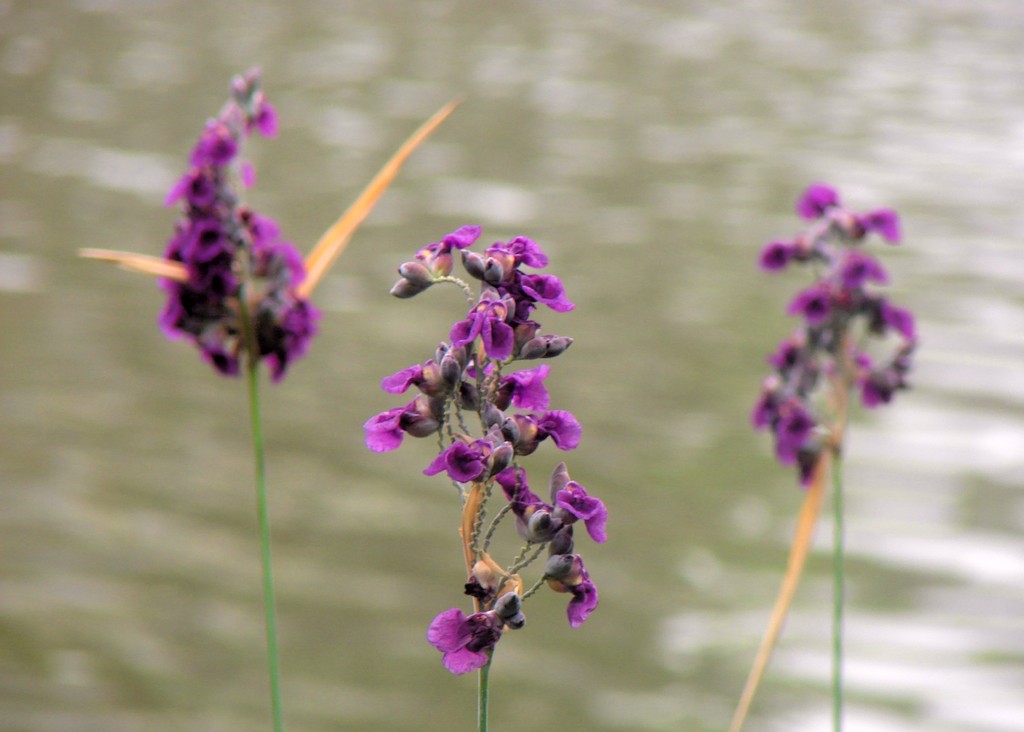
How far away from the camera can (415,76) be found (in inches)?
425

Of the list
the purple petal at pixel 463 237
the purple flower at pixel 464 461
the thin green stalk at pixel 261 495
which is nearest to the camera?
the purple flower at pixel 464 461

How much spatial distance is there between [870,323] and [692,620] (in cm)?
237

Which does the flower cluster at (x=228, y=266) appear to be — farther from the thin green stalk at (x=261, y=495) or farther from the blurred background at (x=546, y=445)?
the blurred background at (x=546, y=445)

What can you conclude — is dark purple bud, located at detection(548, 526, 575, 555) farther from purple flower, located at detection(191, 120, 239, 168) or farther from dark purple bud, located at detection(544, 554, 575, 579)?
purple flower, located at detection(191, 120, 239, 168)

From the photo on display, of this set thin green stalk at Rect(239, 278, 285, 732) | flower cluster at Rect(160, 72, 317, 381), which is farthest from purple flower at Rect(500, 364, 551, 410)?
flower cluster at Rect(160, 72, 317, 381)

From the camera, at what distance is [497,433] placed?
1.02 m

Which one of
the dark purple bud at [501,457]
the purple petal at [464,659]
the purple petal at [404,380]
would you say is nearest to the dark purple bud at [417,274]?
the purple petal at [404,380]

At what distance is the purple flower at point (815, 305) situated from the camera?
2018 millimetres

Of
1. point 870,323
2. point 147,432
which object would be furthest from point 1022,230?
point 870,323

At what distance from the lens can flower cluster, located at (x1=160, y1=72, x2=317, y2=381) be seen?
69.1 inches

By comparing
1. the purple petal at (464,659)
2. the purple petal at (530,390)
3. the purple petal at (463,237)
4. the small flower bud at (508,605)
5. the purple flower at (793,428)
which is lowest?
the purple petal at (464,659)

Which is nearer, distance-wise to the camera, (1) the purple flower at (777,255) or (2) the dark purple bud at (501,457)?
(2) the dark purple bud at (501,457)

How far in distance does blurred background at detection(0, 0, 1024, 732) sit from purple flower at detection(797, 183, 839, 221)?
2077mm

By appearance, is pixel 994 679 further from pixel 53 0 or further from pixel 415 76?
pixel 53 0
